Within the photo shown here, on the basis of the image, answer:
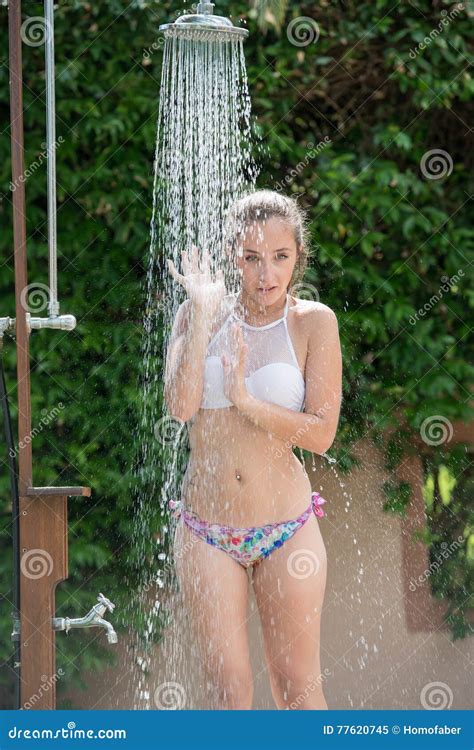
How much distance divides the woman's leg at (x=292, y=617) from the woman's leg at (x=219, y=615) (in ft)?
0.21

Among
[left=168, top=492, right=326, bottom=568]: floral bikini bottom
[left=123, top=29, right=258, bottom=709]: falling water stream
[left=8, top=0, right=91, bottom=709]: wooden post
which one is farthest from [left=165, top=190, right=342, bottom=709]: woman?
[left=123, top=29, right=258, bottom=709]: falling water stream

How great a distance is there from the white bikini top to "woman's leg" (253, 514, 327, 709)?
32 centimetres

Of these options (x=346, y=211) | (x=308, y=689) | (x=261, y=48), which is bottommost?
(x=308, y=689)

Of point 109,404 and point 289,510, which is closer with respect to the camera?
point 289,510

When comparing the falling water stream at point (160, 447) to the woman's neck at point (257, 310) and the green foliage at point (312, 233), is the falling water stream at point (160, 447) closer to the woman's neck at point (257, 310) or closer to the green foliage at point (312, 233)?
the green foliage at point (312, 233)

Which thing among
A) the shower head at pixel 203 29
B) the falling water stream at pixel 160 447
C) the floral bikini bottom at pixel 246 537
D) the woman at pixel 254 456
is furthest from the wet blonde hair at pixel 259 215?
the falling water stream at pixel 160 447

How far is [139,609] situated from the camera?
430 cm

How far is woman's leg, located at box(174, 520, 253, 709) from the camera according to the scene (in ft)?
7.80

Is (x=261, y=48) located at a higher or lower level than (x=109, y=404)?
higher

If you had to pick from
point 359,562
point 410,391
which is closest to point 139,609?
point 359,562
